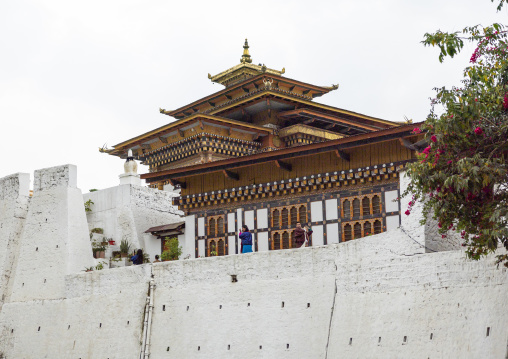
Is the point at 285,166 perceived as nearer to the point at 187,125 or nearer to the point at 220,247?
the point at 220,247

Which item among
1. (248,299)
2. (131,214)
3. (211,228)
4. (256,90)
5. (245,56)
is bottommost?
(248,299)

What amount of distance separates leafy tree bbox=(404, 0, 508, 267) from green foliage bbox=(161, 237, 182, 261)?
14.1 m

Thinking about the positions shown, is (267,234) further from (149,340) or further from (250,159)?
(149,340)

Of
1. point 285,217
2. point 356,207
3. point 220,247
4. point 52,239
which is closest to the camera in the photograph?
point 356,207

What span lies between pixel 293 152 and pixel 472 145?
10769 mm

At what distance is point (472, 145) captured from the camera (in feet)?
53.1

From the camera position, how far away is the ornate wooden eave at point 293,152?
24797mm

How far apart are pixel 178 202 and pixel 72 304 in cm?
525

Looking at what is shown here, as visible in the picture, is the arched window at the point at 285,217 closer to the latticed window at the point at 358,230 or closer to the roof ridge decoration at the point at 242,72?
the latticed window at the point at 358,230

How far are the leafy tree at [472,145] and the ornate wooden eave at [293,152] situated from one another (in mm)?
7376

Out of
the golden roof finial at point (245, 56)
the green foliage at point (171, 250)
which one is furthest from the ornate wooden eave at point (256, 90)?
the green foliage at point (171, 250)

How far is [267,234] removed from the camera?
91.4 ft

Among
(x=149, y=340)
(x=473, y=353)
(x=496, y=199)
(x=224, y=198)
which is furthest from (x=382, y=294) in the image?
(x=224, y=198)

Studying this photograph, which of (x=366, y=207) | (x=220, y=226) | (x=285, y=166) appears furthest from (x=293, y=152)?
(x=220, y=226)
